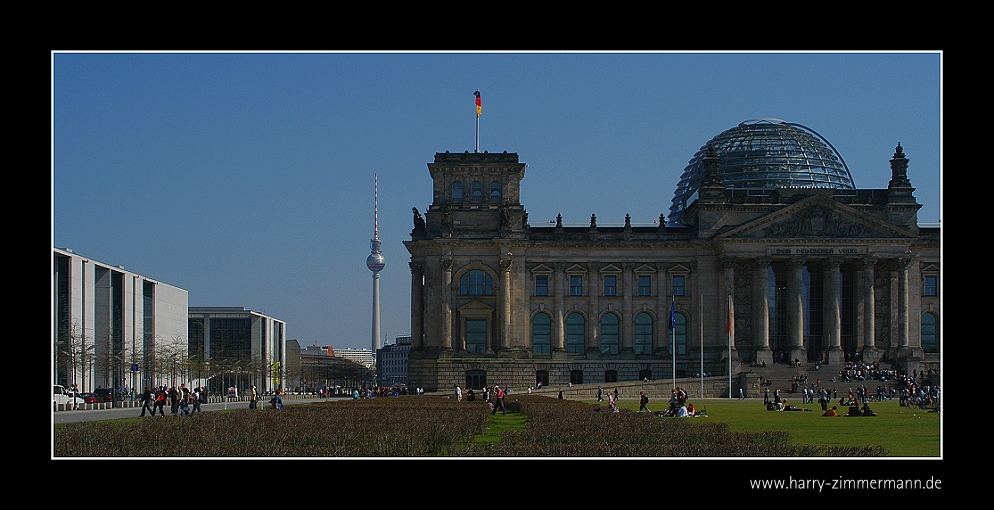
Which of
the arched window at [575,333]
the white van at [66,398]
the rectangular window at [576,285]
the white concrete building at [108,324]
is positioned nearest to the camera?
the white van at [66,398]

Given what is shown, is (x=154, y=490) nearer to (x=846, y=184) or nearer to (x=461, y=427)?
(x=461, y=427)

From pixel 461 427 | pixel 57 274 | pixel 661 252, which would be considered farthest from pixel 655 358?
pixel 461 427

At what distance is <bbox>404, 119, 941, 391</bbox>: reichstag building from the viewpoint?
111062mm

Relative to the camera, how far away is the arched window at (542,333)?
378ft

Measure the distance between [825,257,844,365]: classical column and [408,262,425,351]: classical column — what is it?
3684 cm

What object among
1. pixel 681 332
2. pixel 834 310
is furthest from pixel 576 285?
pixel 834 310

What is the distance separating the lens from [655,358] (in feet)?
372

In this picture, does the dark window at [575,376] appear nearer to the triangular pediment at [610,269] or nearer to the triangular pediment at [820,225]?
the triangular pediment at [610,269]

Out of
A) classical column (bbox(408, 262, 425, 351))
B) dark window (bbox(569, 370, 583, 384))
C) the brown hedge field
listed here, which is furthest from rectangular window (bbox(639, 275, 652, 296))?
the brown hedge field

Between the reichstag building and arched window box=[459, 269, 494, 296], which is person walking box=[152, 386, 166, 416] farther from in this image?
arched window box=[459, 269, 494, 296]

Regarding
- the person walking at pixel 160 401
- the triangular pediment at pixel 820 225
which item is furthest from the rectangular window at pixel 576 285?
the person walking at pixel 160 401

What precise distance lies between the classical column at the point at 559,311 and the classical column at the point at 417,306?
40.0ft

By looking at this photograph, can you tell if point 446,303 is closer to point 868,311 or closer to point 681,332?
point 681,332

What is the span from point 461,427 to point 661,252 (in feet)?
233
